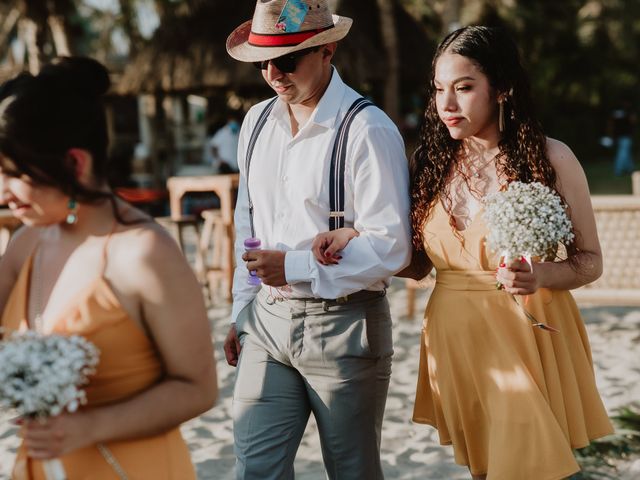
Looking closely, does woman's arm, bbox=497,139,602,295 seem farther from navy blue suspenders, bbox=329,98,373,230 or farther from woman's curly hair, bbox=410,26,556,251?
navy blue suspenders, bbox=329,98,373,230

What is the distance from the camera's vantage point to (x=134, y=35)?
915 inches

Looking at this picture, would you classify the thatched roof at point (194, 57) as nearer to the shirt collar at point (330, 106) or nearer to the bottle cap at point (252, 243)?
the shirt collar at point (330, 106)

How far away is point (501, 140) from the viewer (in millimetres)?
3166

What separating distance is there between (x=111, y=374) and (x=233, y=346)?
145 centimetres

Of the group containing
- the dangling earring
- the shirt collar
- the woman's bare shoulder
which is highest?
the shirt collar

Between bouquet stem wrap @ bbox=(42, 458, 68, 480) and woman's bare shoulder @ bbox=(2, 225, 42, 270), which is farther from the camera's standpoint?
woman's bare shoulder @ bbox=(2, 225, 42, 270)

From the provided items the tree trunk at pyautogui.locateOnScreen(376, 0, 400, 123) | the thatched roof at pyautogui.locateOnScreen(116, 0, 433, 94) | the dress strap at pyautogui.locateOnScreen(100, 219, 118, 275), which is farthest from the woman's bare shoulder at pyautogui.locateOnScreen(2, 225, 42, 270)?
the thatched roof at pyautogui.locateOnScreen(116, 0, 433, 94)

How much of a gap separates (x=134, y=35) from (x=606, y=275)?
59.4 feet

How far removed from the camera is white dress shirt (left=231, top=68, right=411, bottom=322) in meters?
2.86

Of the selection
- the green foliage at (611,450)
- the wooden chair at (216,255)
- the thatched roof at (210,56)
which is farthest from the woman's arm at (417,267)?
the thatched roof at (210,56)

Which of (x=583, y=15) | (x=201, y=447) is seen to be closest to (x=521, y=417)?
(x=201, y=447)

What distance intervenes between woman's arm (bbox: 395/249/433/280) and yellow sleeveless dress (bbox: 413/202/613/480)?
0.15 metres

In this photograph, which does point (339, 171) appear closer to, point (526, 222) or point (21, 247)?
point (526, 222)

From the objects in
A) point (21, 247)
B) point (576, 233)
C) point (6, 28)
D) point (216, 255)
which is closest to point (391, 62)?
point (216, 255)
